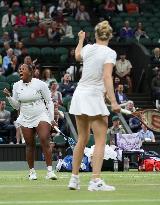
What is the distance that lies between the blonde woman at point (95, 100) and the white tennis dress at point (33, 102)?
301cm

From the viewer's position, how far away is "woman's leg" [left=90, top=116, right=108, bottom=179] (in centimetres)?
1036

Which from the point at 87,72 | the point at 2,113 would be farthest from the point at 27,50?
the point at 87,72

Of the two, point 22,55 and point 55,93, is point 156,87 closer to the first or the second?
point 55,93

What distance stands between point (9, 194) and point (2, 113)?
12287 millimetres

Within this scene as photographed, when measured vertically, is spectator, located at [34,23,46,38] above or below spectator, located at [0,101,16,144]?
above

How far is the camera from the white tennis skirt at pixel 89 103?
10398 mm

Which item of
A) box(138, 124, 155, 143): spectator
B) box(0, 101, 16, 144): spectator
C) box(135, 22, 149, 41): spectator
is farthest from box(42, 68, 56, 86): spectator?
box(135, 22, 149, 41): spectator

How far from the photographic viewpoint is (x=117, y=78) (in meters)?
25.0

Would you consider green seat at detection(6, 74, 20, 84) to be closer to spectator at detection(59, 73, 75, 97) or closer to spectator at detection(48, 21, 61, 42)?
spectator at detection(59, 73, 75, 97)

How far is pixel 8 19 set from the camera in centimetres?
2802

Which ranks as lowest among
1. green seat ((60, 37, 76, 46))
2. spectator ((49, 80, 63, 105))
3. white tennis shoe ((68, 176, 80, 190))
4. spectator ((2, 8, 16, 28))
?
white tennis shoe ((68, 176, 80, 190))

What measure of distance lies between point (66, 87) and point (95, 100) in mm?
13782

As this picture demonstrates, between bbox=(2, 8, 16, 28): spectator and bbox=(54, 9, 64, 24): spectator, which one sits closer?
bbox=(2, 8, 16, 28): spectator

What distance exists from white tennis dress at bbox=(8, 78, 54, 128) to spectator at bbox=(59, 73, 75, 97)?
10424 millimetres
